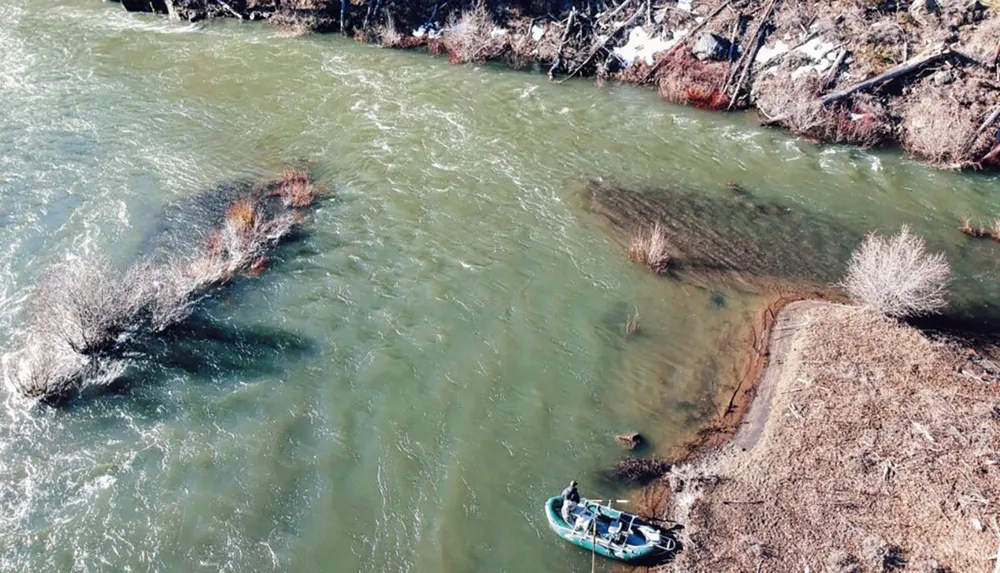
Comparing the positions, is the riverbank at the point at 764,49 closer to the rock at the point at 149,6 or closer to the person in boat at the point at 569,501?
the rock at the point at 149,6

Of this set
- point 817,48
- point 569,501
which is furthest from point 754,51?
point 569,501

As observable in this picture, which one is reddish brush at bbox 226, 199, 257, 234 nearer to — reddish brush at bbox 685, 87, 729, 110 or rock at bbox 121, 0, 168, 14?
reddish brush at bbox 685, 87, 729, 110

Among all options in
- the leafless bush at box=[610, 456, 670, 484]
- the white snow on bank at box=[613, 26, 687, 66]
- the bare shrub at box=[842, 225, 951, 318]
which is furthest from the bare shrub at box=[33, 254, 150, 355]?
the white snow on bank at box=[613, 26, 687, 66]

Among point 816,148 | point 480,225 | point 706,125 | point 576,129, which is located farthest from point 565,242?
point 816,148

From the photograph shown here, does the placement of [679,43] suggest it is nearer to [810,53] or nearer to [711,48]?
[711,48]

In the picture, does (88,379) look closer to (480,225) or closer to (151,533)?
(151,533)

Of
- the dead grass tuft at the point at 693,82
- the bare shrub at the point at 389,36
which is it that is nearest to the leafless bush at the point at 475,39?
the bare shrub at the point at 389,36
